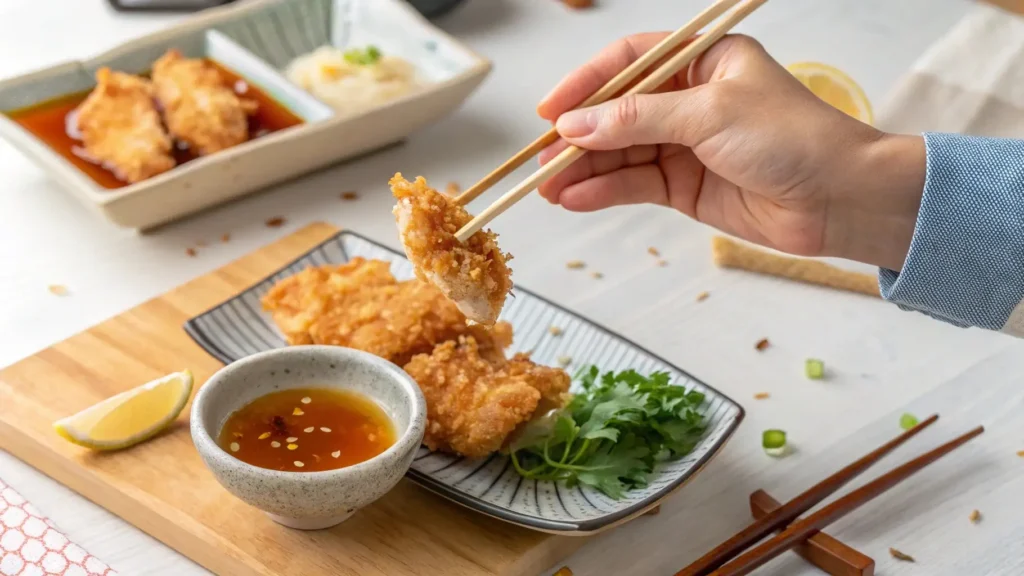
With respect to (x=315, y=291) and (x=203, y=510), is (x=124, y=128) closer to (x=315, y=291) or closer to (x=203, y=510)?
(x=315, y=291)

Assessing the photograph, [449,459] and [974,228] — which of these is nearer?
[974,228]

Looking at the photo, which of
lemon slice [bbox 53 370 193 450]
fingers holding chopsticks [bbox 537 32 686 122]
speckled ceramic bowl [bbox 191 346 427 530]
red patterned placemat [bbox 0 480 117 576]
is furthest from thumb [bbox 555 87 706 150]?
red patterned placemat [bbox 0 480 117 576]

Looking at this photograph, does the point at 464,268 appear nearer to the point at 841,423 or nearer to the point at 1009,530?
the point at 841,423

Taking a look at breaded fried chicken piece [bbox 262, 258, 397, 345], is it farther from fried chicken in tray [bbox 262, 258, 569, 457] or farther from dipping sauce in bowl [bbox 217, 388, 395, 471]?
dipping sauce in bowl [bbox 217, 388, 395, 471]

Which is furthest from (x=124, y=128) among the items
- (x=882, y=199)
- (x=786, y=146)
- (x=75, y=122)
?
(x=882, y=199)

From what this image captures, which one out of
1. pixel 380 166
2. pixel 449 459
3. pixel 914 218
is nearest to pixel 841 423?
pixel 914 218

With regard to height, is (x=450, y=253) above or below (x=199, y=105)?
above
